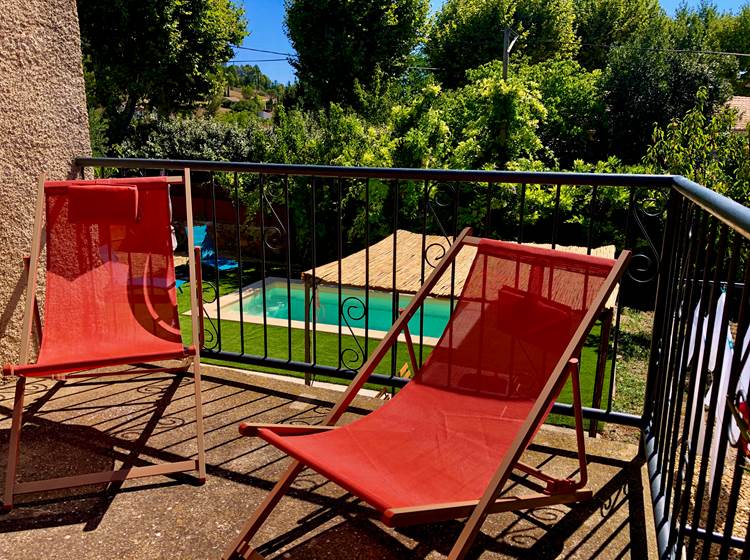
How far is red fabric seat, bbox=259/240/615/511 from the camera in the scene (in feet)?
6.36

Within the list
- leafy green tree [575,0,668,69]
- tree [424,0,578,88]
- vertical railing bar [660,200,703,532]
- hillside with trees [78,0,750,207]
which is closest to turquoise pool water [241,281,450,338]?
A: hillside with trees [78,0,750,207]

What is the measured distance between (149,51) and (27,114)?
21.6 meters

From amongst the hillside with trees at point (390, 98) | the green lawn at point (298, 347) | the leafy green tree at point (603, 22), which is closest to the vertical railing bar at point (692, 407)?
the green lawn at point (298, 347)

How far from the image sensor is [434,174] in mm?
2932

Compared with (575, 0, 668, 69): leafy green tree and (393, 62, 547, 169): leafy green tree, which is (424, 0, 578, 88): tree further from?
(393, 62, 547, 169): leafy green tree

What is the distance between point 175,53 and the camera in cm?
2317

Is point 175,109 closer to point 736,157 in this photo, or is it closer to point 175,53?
point 175,53

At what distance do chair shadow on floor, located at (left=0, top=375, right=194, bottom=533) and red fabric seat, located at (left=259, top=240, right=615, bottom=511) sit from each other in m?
0.95

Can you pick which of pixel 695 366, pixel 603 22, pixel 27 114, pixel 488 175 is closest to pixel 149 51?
pixel 27 114

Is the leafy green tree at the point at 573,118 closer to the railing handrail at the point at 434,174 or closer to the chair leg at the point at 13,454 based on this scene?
the railing handrail at the point at 434,174

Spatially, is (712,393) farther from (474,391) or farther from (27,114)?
(27,114)

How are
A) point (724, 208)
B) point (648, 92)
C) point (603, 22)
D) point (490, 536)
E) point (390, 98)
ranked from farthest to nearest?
point (603, 22) → point (390, 98) → point (648, 92) → point (490, 536) → point (724, 208)

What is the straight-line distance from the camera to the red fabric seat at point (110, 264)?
2963 millimetres

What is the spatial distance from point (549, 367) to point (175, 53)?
944 inches
